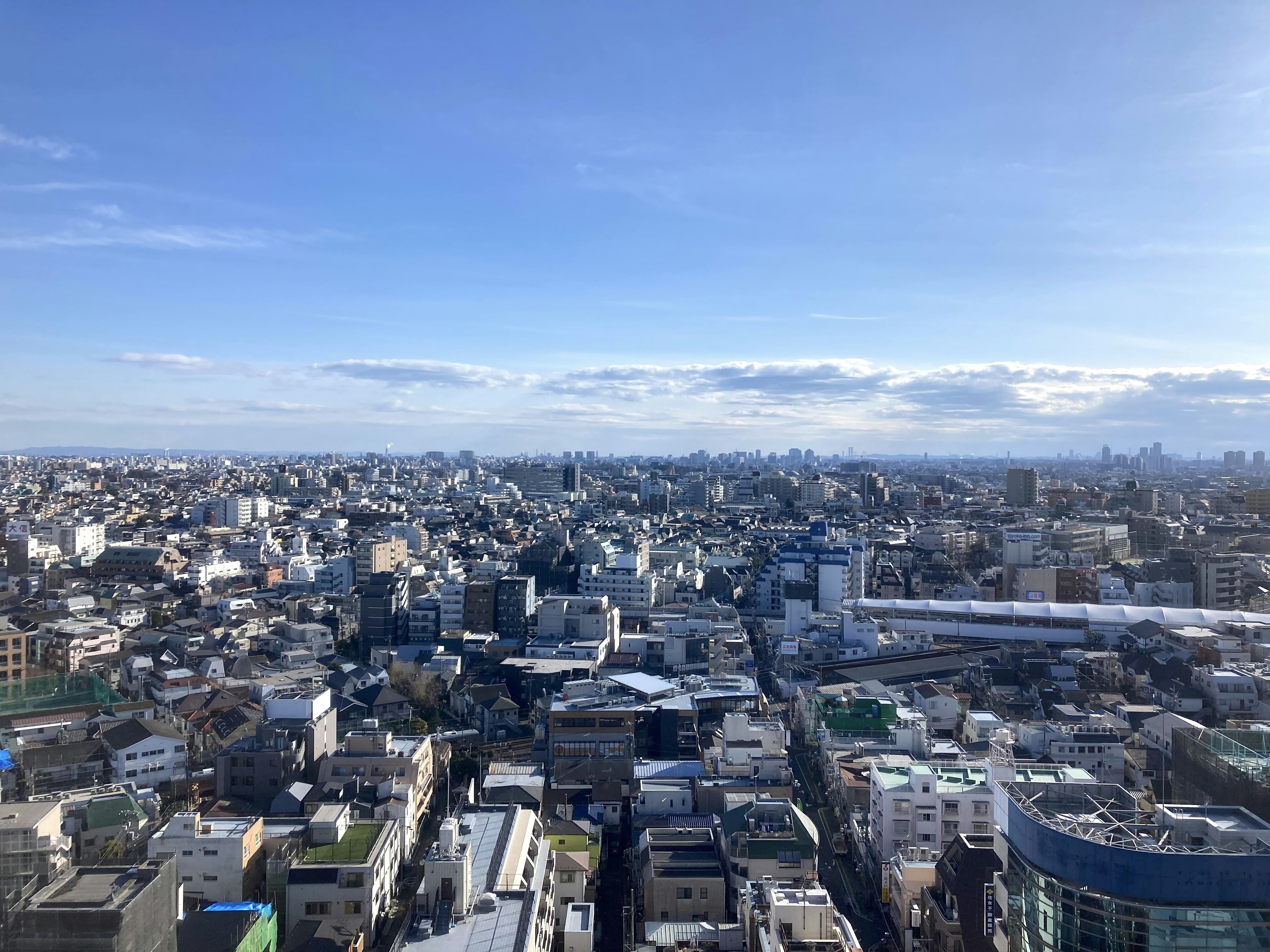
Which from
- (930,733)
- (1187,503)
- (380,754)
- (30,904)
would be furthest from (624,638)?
(1187,503)

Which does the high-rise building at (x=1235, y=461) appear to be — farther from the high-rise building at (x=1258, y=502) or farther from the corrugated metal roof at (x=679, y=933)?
the corrugated metal roof at (x=679, y=933)

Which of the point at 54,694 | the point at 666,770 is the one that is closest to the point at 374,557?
the point at 54,694

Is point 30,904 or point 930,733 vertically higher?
point 30,904

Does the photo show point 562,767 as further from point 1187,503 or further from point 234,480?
point 234,480

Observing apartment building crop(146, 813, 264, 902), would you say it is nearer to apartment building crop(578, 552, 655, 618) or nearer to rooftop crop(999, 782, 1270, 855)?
rooftop crop(999, 782, 1270, 855)

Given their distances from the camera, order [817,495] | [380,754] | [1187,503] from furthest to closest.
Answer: [817,495] → [1187,503] → [380,754]

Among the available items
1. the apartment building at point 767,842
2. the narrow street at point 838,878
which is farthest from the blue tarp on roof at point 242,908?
the narrow street at point 838,878

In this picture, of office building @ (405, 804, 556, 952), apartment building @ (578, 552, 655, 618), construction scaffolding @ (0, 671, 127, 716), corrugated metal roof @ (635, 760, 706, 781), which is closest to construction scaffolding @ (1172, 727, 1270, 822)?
corrugated metal roof @ (635, 760, 706, 781)
